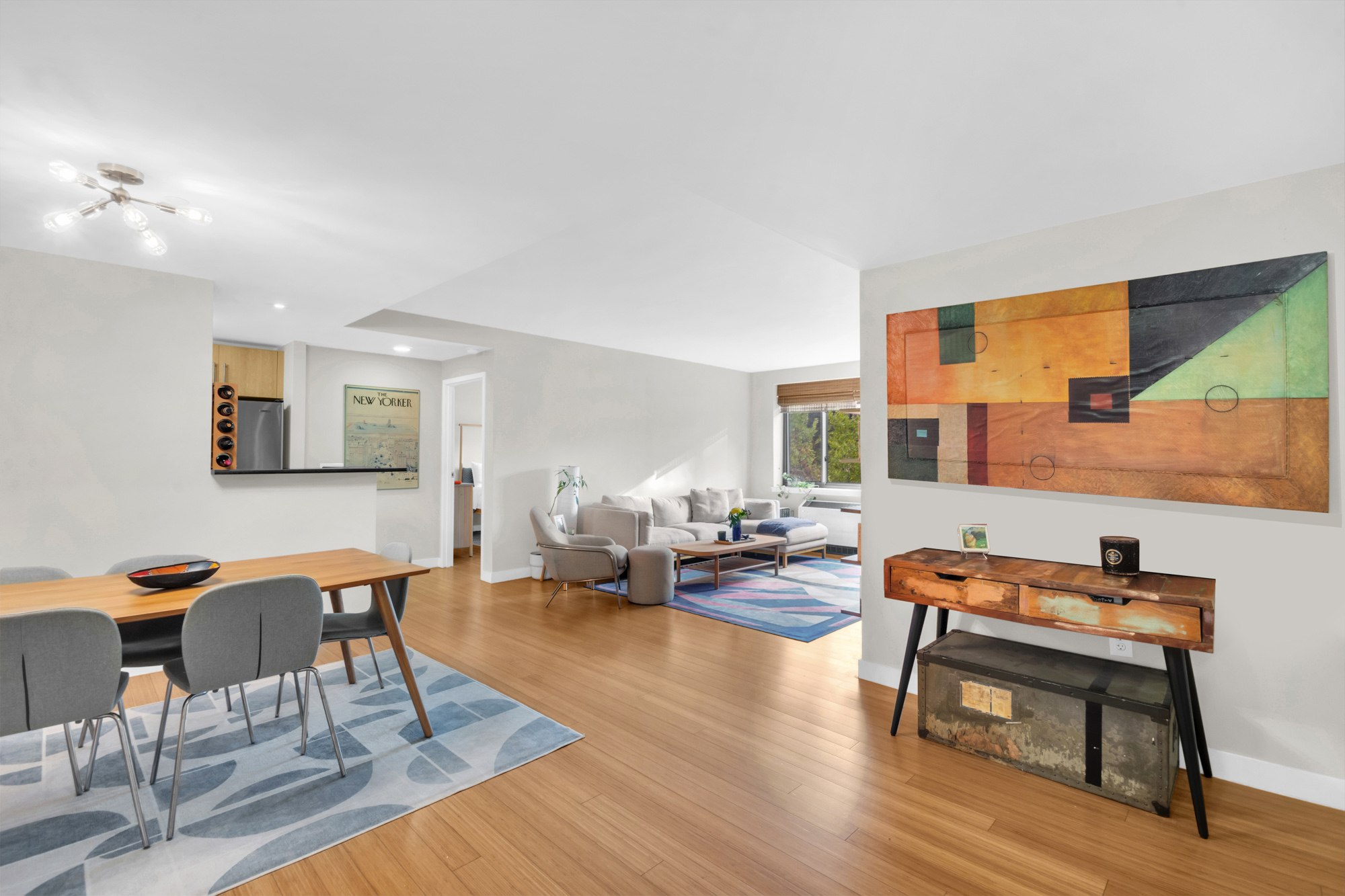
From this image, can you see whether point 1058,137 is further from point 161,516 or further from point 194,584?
point 161,516

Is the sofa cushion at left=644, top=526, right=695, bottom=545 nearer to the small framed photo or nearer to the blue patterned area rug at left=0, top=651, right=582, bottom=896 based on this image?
the blue patterned area rug at left=0, top=651, right=582, bottom=896

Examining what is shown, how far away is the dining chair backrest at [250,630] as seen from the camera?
→ 2168 millimetres

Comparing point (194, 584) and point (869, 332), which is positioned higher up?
point (869, 332)

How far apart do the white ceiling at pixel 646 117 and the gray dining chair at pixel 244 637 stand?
1.70m

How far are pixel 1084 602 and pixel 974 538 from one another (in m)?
0.60

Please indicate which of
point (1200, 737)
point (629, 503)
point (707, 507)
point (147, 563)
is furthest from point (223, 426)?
point (1200, 737)

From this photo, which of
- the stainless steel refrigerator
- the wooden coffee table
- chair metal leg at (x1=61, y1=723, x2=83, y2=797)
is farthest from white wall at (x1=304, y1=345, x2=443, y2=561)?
chair metal leg at (x1=61, y1=723, x2=83, y2=797)

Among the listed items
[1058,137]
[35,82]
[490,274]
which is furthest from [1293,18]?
[490,274]

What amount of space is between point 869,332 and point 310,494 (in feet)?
13.6

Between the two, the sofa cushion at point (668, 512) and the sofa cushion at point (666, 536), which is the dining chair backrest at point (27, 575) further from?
the sofa cushion at point (668, 512)

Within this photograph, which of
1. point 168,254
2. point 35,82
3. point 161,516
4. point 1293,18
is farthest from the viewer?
point 161,516

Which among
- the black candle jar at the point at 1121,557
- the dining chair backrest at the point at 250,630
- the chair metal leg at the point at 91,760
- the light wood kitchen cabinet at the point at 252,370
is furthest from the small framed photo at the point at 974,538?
the light wood kitchen cabinet at the point at 252,370

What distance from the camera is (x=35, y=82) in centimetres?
185

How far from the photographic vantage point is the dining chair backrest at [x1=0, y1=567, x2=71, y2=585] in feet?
8.84
